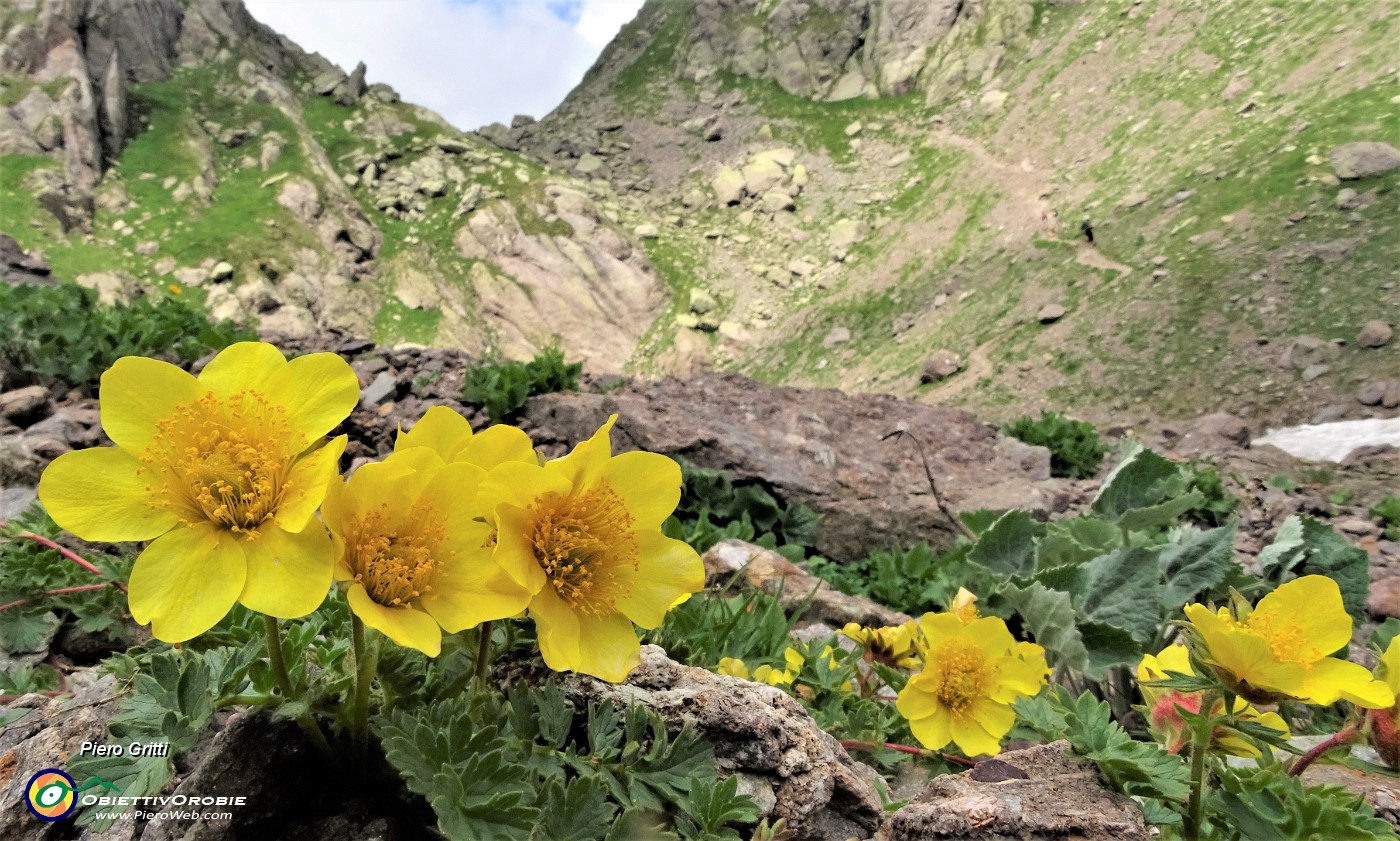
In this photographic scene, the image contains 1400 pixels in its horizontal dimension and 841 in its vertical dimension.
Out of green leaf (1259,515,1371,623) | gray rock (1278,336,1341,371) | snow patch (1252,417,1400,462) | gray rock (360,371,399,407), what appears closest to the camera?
green leaf (1259,515,1371,623)

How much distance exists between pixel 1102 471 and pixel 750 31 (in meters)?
42.7

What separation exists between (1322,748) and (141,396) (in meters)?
2.27

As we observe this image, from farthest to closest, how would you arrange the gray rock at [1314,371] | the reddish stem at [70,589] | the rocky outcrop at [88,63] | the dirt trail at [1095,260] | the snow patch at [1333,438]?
the rocky outcrop at [88,63] < the dirt trail at [1095,260] < the gray rock at [1314,371] < the snow patch at [1333,438] < the reddish stem at [70,589]

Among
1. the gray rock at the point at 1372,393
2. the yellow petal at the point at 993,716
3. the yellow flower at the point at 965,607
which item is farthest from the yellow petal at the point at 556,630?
the gray rock at the point at 1372,393

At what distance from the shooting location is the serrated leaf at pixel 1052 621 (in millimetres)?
2564

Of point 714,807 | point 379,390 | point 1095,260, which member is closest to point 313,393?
point 714,807

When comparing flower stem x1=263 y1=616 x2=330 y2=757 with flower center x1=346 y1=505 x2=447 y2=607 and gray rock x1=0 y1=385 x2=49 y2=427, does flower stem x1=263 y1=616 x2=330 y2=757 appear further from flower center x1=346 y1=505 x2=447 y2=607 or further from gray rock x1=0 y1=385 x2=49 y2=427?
gray rock x1=0 y1=385 x2=49 y2=427

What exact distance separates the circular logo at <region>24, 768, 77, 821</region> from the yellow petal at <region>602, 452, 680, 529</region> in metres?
0.97

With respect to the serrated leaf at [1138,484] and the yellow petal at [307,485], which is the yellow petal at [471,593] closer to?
the yellow petal at [307,485]

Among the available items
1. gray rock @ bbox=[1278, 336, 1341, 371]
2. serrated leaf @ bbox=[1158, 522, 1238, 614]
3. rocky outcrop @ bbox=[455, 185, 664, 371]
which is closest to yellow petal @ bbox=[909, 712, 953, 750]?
serrated leaf @ bbox=[1158, 522, 1238, 614]

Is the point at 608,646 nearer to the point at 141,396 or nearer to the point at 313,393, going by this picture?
the point at 313,393

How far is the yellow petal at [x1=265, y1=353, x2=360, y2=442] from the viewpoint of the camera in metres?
1.08

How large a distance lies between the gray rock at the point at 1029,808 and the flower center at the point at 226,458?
1.24 meters

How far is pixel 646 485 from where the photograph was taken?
4.08ft
